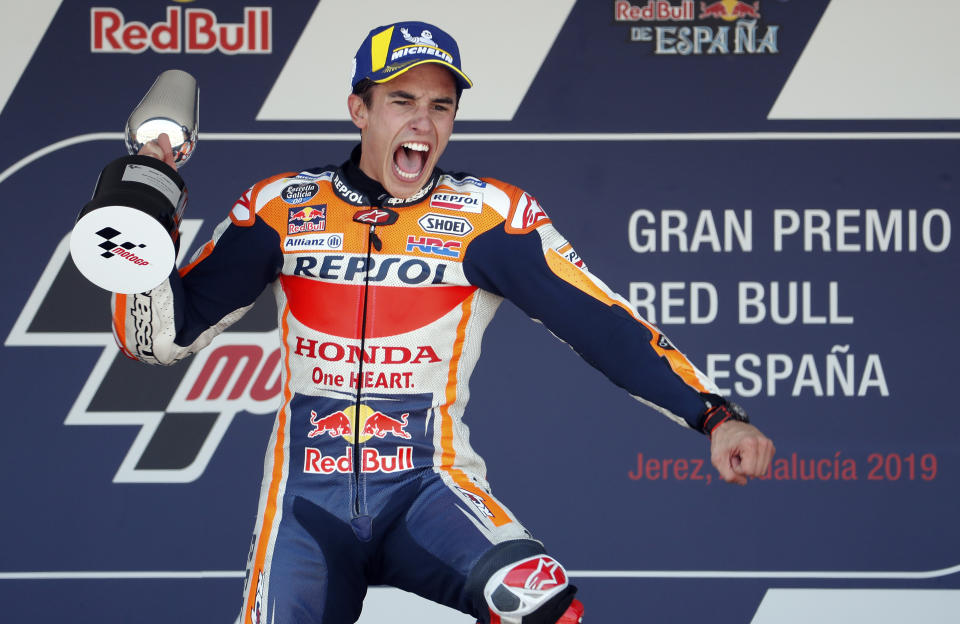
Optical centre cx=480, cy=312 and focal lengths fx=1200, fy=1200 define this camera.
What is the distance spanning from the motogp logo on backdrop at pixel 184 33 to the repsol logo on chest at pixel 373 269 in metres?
1.42

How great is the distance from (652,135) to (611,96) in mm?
161

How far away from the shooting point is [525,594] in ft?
6.27

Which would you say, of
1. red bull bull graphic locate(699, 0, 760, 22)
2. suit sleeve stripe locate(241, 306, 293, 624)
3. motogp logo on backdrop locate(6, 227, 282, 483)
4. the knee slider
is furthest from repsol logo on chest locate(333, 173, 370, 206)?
red bull bull graphic locate(699, 0, 760, 22)

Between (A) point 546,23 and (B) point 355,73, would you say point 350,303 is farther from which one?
(A) point 546,23

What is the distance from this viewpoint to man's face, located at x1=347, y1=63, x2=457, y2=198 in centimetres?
→ 223

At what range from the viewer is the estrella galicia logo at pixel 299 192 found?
89.8 inches

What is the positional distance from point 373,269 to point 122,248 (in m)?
0.47

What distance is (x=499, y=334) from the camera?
346 cm

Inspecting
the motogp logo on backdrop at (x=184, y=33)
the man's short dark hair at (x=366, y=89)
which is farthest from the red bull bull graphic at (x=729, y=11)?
the man's short dark hair at (x=366, y=89)

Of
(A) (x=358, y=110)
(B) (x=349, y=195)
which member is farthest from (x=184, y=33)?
(B) (x=349, y=195)

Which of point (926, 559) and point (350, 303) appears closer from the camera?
point (350, 303)

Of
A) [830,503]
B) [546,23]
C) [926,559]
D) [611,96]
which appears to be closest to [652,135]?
[611,96]

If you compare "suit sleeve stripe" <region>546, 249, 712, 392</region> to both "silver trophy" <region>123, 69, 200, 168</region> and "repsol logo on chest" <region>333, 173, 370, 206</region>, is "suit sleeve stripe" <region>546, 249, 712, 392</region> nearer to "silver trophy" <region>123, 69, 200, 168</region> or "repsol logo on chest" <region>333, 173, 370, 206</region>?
"repsol logo on chest" <region>333, 173, 370, 206</region>

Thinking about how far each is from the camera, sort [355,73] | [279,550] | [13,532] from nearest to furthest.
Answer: [279,550] < [355,73] < [13,532]
